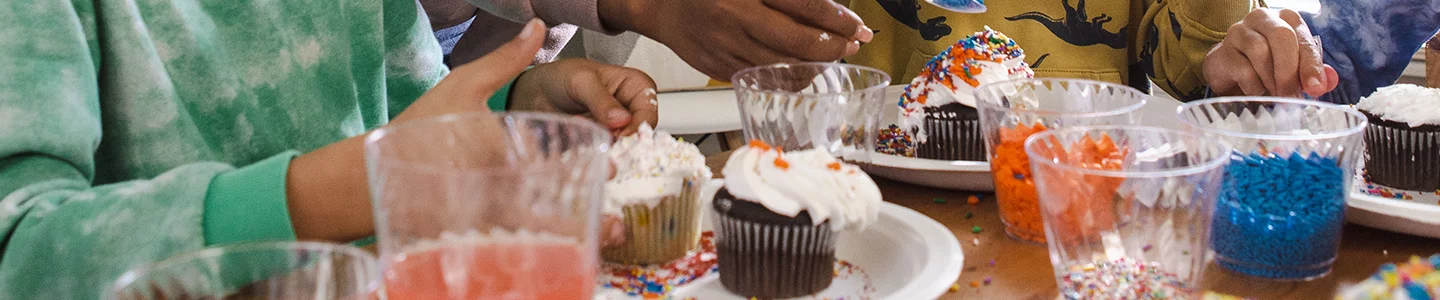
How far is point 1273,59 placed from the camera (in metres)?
1.32

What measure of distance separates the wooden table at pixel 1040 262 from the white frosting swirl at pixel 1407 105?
0.24 meters

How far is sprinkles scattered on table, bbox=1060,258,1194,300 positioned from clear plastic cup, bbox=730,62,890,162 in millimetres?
261

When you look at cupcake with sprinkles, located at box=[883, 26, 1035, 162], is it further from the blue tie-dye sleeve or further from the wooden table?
the blue tie-dye sleeve

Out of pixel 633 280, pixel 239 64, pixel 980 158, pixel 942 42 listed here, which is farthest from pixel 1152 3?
pixel 239 64

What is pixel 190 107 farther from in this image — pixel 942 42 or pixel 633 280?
pixel 942 42

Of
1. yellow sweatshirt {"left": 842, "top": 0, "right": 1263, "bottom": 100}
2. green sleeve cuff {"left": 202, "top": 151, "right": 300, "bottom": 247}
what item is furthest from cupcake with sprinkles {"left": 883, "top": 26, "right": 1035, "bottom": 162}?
green sleeve cuff {"left": 202, "top": 151, "right": 300, "bottom": 247}

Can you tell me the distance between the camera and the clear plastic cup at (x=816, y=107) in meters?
1.02

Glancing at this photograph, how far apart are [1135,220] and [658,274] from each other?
→ 14.6 inches

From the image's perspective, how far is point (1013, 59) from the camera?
1462 mm

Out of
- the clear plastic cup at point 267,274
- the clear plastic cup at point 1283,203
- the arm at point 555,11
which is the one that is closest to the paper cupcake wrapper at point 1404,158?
the clear plastic cup at point 1283,203

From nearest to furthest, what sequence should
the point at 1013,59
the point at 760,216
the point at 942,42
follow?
the point at 760,216
the point at 1013,59
the point at 942,42

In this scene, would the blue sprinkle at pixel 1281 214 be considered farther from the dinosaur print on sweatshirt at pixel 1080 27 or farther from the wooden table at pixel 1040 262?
the dinosaur print on sweatshirt at pixel 1080 27

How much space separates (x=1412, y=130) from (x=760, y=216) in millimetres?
696

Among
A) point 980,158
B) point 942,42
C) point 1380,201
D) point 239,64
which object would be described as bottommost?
point 942,42
